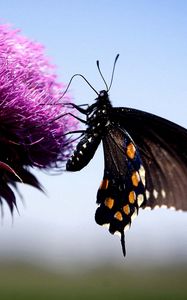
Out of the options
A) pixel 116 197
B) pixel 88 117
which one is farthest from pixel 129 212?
pixel 88 117

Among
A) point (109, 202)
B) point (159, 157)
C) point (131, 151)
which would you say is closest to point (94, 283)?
point (109, 202)

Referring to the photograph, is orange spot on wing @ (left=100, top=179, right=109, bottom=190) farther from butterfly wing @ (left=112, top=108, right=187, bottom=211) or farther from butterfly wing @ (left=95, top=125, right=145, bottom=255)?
butterfly wing @ (left=112, top=108, right=187, bottom=211)

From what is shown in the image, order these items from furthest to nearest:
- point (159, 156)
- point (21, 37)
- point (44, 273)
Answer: point (44, 273)
point (21, 37)
point (159, 156)

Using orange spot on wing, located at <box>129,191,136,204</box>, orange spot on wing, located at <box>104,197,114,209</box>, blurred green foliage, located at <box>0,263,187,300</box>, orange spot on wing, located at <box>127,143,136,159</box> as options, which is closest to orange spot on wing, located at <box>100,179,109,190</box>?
orange spot on wing, located at <box>104,197,114,209</box>

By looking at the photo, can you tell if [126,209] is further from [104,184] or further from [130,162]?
[130,162]

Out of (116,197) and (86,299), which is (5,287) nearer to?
(86,299)

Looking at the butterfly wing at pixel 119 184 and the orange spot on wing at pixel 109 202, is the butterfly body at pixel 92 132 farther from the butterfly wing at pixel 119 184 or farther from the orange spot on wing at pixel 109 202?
the orange spot on wing at pixel 109 202
